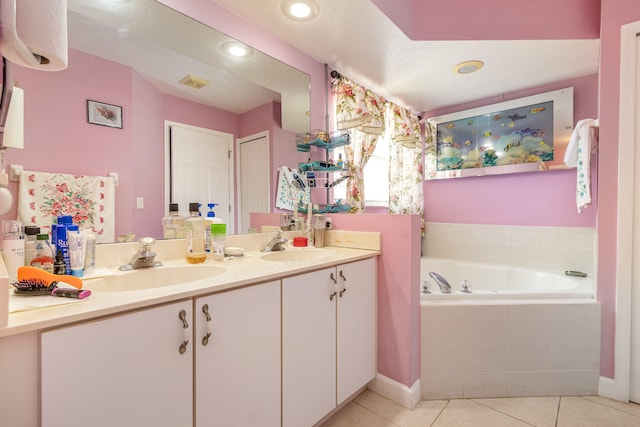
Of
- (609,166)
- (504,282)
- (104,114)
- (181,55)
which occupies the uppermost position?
(181,55)

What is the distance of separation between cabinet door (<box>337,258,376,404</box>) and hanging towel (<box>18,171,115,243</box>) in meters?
1.04

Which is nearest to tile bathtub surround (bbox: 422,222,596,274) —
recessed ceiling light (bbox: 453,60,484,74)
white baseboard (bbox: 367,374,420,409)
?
recessed ceiling light (bbox: 453,60,484,74)

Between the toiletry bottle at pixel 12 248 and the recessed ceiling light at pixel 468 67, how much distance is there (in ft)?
8.67

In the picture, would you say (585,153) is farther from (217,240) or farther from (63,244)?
(63,244)

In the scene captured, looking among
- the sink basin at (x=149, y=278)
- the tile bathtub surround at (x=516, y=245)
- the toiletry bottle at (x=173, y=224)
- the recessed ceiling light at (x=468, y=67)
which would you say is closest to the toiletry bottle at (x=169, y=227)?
the toiletry bottle at (x=173, y=224)

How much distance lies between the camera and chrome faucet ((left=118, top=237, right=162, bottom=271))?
1.18 m

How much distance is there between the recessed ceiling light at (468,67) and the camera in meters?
2.19

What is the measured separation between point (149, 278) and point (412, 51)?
81.5 inches

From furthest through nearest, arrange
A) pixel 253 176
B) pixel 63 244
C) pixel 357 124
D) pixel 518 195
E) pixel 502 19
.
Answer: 1. pixel 518 195
2. pixel 357 124
3. pixel 502 19
4. pixel 253 176
5. pixel 63 244

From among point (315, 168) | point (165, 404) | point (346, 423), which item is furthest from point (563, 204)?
point (165, 404)

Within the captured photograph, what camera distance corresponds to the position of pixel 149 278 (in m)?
1.18

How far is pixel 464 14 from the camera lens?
1927 mm

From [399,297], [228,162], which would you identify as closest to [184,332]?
[228,162]

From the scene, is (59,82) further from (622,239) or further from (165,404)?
(622,239)
